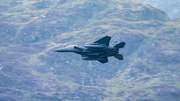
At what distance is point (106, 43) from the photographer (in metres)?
85.4

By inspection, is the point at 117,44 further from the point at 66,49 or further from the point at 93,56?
the point at 66,49

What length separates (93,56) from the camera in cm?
8656

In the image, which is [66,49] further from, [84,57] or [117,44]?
[117,44]

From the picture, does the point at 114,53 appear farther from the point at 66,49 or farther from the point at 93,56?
the point at 66,49

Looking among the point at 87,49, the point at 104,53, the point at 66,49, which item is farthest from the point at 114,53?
the point at 66,49

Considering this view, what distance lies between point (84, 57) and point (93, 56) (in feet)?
9.44

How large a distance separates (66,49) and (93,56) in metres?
8.95

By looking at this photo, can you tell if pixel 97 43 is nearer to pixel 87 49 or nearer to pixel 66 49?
pixel 87 49

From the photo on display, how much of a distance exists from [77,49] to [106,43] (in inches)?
366

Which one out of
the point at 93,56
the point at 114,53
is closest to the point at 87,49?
the point at 93,56

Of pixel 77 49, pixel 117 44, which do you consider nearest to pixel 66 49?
pixel 77 49

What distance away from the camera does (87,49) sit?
85438mm

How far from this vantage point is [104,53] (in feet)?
282

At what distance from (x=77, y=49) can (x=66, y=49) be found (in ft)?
12.0
